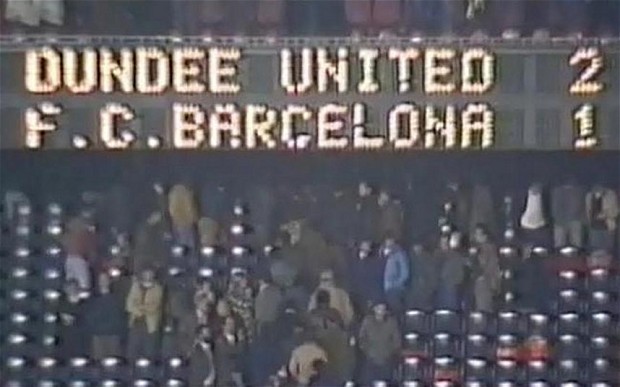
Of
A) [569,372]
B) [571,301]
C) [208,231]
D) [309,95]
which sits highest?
[309,95]

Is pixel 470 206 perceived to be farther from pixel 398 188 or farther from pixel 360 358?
pixel 360 358

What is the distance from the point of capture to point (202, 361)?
2938 millimetres

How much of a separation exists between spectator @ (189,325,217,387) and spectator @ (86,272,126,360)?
0.39 feet

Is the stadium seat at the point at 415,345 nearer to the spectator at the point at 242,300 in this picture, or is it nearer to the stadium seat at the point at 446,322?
the stadium seat at the point at 446,322

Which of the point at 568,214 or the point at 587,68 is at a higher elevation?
the point at 587,68

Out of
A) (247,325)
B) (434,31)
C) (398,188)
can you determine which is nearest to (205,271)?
(247,325)

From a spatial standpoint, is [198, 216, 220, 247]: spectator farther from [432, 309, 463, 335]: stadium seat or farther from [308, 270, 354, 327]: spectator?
[432, 309, 463, 335]: stadium seat

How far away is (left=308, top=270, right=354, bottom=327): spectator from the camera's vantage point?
293 centimetres

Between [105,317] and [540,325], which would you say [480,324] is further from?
[105,317]

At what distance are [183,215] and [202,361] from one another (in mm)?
235

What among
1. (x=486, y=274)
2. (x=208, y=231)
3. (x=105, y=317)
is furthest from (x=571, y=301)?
(x=105, y=317)

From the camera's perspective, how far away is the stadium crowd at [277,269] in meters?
2.93

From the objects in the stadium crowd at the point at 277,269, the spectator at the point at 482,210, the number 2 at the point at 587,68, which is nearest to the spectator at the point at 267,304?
the stadium crowd at the point at 277,269

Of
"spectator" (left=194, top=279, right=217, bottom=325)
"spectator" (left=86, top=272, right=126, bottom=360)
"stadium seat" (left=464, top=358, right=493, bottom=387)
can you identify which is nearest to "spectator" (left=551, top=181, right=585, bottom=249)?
"stadium seat" (left=464, top=358, right=493, bottom=387)
